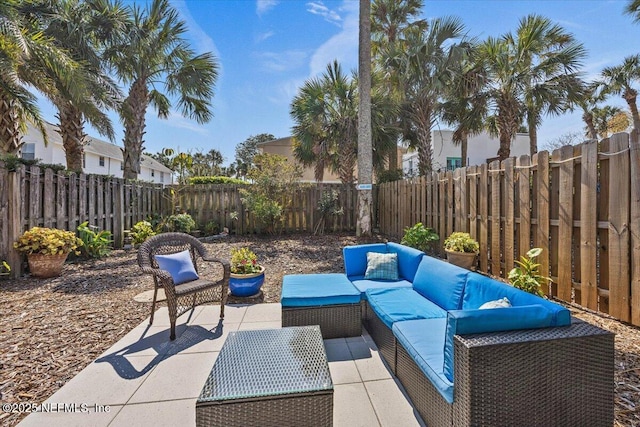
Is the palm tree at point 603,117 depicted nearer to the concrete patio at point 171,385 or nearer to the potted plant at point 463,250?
the potted plant at point 463,250

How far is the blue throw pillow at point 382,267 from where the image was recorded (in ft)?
12.0

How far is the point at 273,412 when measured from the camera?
1.52m

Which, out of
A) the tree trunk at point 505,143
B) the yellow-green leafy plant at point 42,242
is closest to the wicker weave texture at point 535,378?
the yellow-green leafy plant at point 42,242

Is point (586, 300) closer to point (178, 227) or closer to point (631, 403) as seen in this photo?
point (631, 403)

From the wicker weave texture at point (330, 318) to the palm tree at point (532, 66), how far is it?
8.46 m

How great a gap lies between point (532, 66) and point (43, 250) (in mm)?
11912

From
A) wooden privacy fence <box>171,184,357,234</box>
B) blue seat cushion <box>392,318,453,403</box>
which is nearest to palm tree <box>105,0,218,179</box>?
wooden privacy fence <box>171,184,357,234</box>

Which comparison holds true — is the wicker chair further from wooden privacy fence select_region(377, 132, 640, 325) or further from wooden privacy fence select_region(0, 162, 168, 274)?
wooden privacy fence select_region(377, 132, 640, 325)

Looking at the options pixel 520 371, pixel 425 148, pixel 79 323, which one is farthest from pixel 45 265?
pixel 425 148

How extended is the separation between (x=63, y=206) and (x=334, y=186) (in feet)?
22.9

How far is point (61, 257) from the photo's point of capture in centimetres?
497

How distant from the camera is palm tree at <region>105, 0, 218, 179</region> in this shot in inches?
315

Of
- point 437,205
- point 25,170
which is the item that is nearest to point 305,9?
point 437,205

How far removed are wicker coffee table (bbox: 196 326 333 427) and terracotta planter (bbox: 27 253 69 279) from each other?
191 inches
